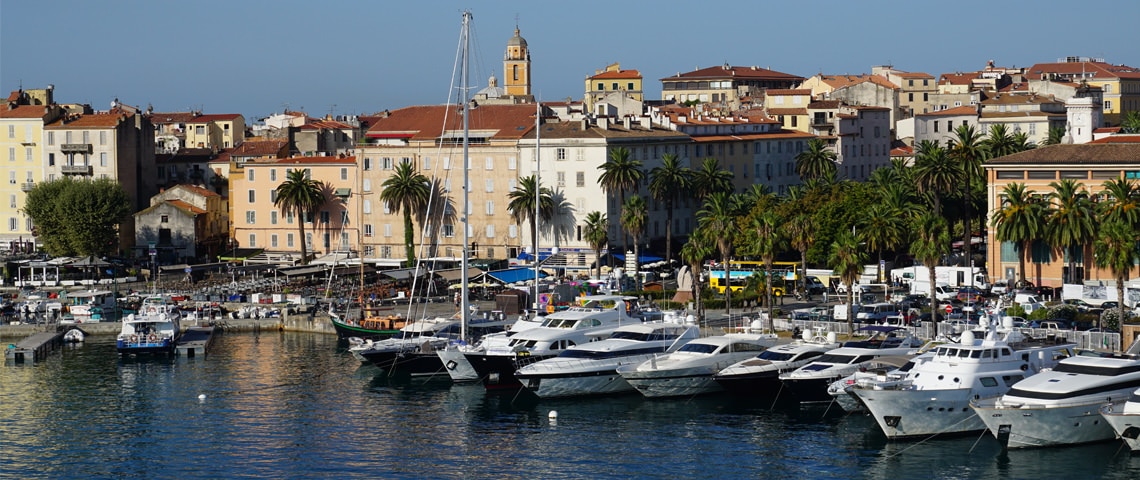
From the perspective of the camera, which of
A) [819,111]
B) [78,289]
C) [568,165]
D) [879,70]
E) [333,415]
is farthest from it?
[879,70]

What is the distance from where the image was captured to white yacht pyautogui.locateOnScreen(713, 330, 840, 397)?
6750cm

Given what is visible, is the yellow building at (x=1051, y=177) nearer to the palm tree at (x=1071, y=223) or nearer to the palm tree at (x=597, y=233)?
the palm tree at (x=1071, y=223)

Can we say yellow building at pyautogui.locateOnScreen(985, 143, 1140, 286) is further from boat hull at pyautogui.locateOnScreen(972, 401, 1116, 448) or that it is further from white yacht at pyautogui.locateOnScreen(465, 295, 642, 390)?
boat hull at pyautogui.locateOnScreen(972, 401, 1116, 448)

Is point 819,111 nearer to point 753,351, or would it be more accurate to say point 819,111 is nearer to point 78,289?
point 78,289

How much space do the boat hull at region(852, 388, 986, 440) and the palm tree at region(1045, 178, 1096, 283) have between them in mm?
32312

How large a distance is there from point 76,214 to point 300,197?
1441cm

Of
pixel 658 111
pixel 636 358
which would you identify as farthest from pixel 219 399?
pixel 658 111

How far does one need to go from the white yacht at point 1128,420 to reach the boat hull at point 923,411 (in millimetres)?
4895

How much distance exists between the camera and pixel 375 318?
289ft

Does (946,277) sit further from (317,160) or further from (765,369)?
(317,160)

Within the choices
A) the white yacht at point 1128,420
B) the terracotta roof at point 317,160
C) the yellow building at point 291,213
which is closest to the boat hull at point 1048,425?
the white yacht at point 1128,420

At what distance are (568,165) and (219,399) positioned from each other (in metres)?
49.2

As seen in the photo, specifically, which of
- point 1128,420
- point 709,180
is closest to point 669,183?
point 709,180

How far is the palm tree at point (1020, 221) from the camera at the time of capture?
9131cm
